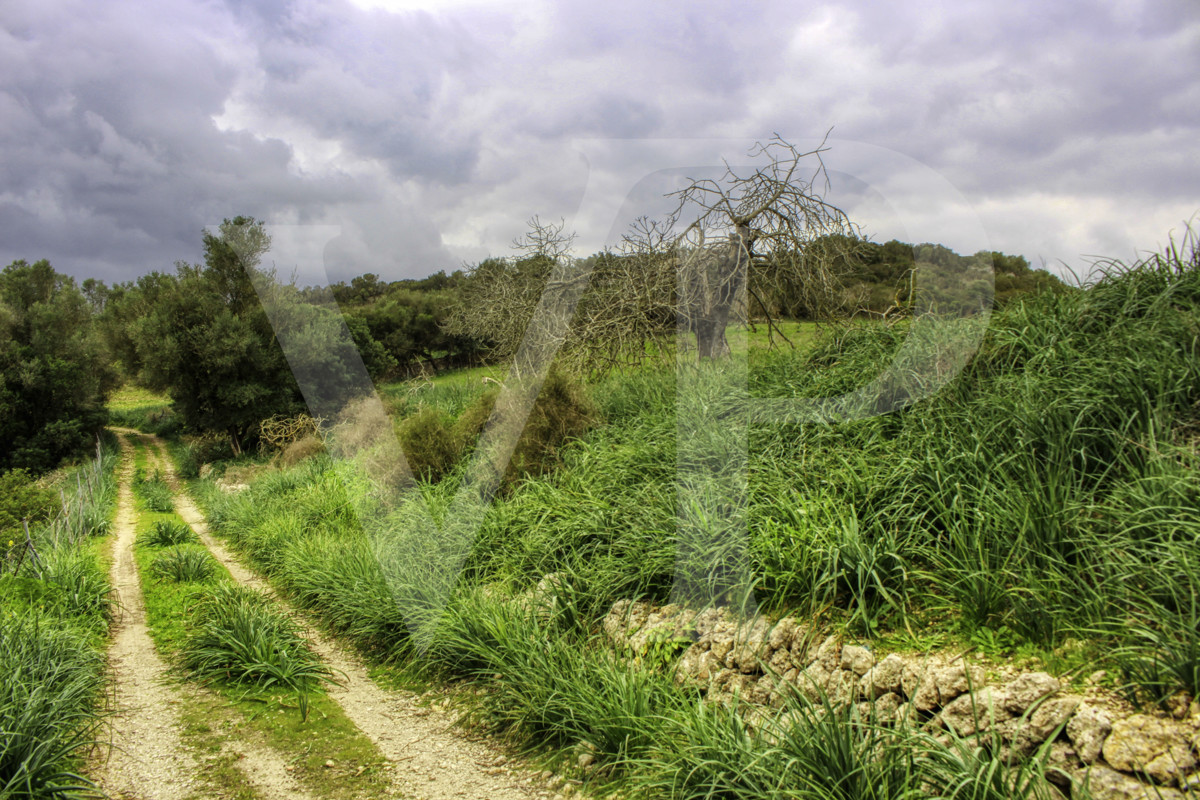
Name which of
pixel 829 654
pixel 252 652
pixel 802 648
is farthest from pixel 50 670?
pixel 829 654

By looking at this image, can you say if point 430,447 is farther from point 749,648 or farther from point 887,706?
point 887,706

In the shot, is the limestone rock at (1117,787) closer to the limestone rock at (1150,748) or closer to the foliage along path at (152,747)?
the limestone rock at (1150,748)

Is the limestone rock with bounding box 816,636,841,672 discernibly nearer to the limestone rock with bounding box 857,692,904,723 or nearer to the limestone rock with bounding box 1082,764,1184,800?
the limestone rock with bounding box 857,692,904,723

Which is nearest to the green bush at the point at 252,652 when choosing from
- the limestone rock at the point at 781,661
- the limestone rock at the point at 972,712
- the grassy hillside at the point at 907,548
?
the grassy hillside at the point at 907,548

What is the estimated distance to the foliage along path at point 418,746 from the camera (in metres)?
3.47

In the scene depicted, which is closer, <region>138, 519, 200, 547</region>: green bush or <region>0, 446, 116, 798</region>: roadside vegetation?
<region>0, 446, 116, 798</region>: roadside vegetation

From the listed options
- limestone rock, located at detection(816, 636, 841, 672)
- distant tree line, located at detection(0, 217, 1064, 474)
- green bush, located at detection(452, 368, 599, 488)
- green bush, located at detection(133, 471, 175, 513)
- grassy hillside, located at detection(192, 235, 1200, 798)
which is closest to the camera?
grassy hillside, located at detection(192, 235, 1200, 798)

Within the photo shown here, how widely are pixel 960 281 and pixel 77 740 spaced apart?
6723 millimetres

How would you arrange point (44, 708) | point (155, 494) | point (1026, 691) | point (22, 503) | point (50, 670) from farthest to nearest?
point (155, 494), point (22, 503), point (50, 670), point (44, 708), point (1026, 691)

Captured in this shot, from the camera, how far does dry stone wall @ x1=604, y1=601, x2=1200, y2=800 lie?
2181mm

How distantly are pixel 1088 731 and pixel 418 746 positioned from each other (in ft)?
11.7

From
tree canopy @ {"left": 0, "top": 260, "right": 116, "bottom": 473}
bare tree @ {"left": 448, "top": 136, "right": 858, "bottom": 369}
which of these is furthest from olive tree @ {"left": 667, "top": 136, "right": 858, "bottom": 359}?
tree canopy @ {"left": 0, "top": 260, "right": 116, "bottom": 473}

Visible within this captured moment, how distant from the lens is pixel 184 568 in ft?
26.5

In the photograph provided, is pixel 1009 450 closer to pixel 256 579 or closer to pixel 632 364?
pixel 632 364
